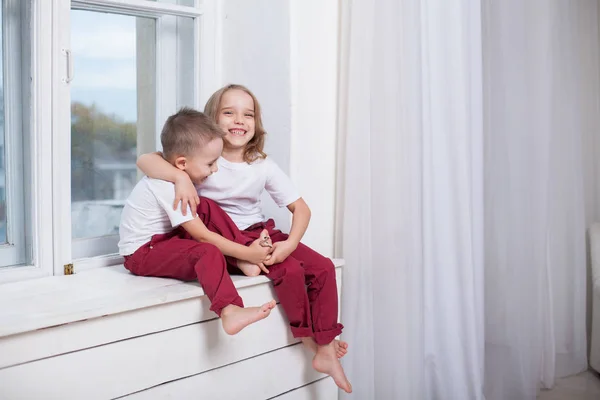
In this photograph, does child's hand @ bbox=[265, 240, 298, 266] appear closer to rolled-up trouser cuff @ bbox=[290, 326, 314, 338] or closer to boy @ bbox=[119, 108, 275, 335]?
boy @ bbox=[119, 108, 275, 335]

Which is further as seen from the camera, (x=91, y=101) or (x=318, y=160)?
(x=318, y=160)

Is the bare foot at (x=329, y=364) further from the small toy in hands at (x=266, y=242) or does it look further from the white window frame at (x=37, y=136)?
the white window frame at (x=37, y=136)

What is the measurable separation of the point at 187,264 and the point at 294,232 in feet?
1.10

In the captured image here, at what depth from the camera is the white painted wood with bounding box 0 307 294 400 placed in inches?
48.6

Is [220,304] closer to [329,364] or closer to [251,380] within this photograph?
[251,380]

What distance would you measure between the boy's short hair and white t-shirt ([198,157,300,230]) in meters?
0.13

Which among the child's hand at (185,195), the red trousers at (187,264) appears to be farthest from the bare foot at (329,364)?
the child's hand at (185,195)

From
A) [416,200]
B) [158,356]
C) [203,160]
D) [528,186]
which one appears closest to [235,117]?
[203,160]

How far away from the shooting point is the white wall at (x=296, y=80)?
1.89m

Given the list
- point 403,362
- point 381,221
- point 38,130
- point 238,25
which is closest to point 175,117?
point 38,130

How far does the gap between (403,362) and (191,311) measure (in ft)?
2.15

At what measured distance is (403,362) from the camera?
185 cm

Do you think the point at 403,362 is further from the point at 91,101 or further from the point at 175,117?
the point at 91,101

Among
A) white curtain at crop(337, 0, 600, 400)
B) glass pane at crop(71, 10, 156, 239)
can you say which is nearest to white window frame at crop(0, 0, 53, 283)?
glass pane at crop(71, 10, 156, 239)
